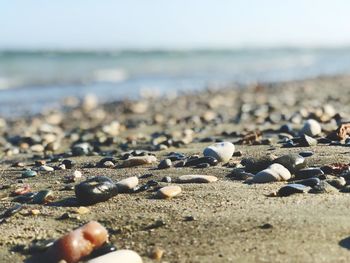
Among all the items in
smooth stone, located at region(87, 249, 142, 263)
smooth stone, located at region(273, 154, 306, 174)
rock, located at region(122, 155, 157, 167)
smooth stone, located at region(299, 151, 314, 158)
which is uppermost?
smooth stone, located at region(273, 154, 306, 174)

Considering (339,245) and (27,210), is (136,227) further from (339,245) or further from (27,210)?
(339,245)

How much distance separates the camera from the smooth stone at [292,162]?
3055 millimetres

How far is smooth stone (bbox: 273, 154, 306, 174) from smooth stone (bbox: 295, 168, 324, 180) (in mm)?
40

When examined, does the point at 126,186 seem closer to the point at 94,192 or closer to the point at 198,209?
the point at 94,192

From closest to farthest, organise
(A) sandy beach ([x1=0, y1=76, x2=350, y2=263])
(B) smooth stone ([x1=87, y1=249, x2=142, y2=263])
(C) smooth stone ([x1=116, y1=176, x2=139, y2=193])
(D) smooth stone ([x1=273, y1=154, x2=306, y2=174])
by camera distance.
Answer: (B) smooth stone ([x1=87, y1=249, x2=142, y2=263]) → (A) sandy beach ([x1=0, y1=76, x2=350, y2=263]) → (C) smooth stone ([x1=116, y1=176, x2=139, y2=193]) → (D) smooth stone ([x1=273, y1=154, x2=306, y2=174])

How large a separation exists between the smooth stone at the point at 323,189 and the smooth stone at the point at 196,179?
56 cm

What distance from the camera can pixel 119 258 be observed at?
207 centimetres

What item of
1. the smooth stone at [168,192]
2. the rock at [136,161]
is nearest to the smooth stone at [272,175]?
the smooth stone at [168,192]

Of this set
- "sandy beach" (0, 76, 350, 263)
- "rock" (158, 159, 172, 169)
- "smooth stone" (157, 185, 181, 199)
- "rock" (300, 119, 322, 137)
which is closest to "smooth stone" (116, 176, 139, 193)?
"sandy beach" (0, 76, 350, 263)

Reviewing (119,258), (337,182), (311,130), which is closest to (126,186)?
(119,258)

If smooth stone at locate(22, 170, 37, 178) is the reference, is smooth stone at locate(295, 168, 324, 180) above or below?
above

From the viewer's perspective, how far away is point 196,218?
2451 mm

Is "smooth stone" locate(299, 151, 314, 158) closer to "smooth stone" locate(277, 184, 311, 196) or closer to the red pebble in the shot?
"smooth stone" locate(277, 184, 311, 196)

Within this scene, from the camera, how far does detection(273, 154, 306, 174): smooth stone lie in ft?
10.0
